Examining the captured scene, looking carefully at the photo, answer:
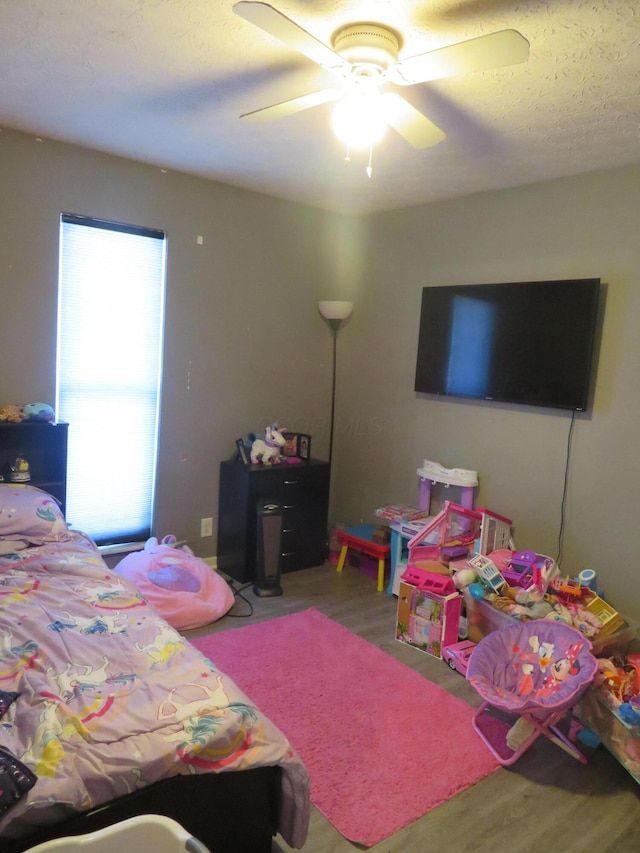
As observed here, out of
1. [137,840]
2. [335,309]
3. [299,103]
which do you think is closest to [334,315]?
[335,309]

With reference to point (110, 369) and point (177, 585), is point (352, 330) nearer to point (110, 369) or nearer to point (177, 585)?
point (110, 369)

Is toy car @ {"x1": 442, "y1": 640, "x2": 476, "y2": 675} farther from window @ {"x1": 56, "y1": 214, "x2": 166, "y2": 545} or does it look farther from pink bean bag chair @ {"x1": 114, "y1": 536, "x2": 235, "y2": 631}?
window @ {"x1": 56, "y1": 214, "x2": 166, "y2": 545}

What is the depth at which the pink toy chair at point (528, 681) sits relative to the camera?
2158mm

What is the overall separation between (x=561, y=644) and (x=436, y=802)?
78 cm

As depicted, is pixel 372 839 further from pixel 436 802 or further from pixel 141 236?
pixel 141 236

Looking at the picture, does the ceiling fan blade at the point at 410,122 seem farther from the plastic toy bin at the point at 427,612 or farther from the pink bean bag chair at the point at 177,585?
the pink bean bag chair at the point at 177,585

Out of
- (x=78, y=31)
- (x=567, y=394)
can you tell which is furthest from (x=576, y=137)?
(x=78, y=31)

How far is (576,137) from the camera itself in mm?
2592

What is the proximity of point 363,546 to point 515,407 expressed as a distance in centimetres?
133

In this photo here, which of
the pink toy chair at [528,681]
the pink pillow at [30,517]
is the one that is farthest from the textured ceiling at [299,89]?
the pink toy chair at [528,681]

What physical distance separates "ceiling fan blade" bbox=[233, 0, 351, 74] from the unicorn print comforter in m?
1.78

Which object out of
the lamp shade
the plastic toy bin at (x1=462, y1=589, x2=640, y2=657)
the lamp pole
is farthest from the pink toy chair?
the lamp shade

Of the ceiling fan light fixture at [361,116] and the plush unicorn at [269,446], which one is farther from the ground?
the ceiling fan light fixture at [361,116]

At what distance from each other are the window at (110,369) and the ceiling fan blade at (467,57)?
82.4 inches
